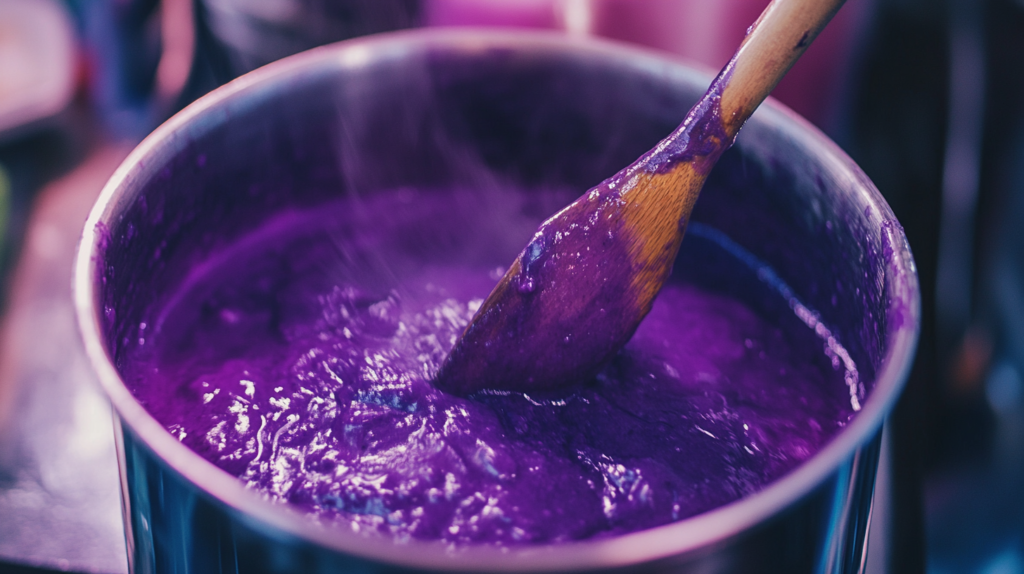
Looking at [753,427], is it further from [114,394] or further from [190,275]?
[190,275]

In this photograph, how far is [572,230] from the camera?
0.79m

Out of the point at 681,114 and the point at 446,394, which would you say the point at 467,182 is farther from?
the point at 446,394

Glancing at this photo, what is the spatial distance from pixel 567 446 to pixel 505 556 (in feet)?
1.02

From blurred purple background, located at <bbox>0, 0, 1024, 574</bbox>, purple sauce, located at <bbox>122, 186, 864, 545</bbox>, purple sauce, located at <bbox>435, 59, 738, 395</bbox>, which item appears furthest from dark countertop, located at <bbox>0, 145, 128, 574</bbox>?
purple sauce, located at <bbox>435, 59, 738, 395</bbox>

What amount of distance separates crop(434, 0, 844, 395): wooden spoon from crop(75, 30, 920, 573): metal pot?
0.56ft

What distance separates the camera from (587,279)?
2.61 feet

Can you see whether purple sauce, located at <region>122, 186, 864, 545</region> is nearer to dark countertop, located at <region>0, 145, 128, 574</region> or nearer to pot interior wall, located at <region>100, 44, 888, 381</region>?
pot interior wall, located at <region>100, 44, 888, 381</region>

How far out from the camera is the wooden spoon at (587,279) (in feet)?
2.55

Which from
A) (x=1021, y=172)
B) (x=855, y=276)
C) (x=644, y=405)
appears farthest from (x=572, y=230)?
(x=1021, y=172)

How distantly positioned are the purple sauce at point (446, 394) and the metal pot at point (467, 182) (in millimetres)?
52

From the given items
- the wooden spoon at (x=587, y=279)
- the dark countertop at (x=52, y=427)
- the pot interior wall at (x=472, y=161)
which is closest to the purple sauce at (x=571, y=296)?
the wooden spoon at (x=587, y=279)

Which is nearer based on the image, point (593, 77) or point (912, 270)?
point (912, 270)

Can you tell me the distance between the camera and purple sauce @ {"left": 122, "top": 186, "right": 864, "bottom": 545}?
2.22 ft

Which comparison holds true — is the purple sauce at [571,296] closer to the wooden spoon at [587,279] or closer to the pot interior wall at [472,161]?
the wooden spoon at [587,279]
